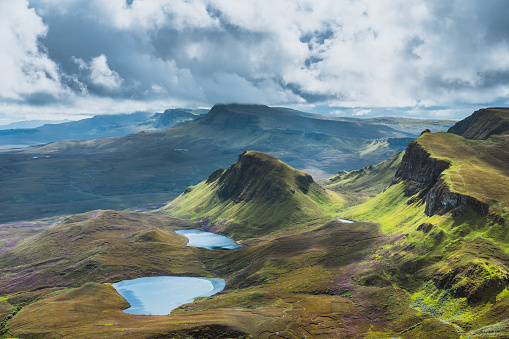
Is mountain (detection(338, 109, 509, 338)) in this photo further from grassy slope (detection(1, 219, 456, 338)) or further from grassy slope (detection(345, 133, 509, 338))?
grassy slope (detection(1, 219, 456, 338))

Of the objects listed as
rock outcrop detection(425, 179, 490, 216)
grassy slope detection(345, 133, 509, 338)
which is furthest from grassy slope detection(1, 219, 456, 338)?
rock outcrop detection(425, 179, 490, 216)

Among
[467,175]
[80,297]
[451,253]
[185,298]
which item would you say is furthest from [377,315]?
[80,297]

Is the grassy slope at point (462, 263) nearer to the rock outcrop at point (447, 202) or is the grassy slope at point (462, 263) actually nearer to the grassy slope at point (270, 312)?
the rock outcrop at point (447, 202)

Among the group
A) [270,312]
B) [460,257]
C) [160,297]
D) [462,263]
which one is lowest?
[160,297]

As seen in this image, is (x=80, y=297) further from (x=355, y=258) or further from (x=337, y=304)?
(x=355, y=258)

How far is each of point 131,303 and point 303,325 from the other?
91.6 metres

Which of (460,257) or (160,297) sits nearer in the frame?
(460,257)

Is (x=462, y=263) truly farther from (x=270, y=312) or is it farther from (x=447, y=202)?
(x=270, y=312)

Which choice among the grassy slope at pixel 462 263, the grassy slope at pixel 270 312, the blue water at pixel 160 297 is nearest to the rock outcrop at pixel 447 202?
the grassy slope at pixel 462 263

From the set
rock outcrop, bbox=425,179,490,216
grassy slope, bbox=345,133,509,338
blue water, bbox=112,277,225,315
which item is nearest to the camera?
grassy slope, bbox=345,133,509,338

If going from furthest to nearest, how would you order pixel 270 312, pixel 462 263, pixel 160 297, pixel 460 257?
1. pixel 160 297
2. pixel 460 257
3. pixel 270 312
4. pixel 462 263

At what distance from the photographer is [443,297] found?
126m

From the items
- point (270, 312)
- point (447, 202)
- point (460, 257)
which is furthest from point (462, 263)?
point (270, 312)

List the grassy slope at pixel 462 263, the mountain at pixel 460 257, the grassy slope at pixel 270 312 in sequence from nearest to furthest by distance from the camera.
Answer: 1. the grassy slope at pixel 462 263
2. the mountain at pixel 460 257
3. the grassy slope at pixel 270 312
